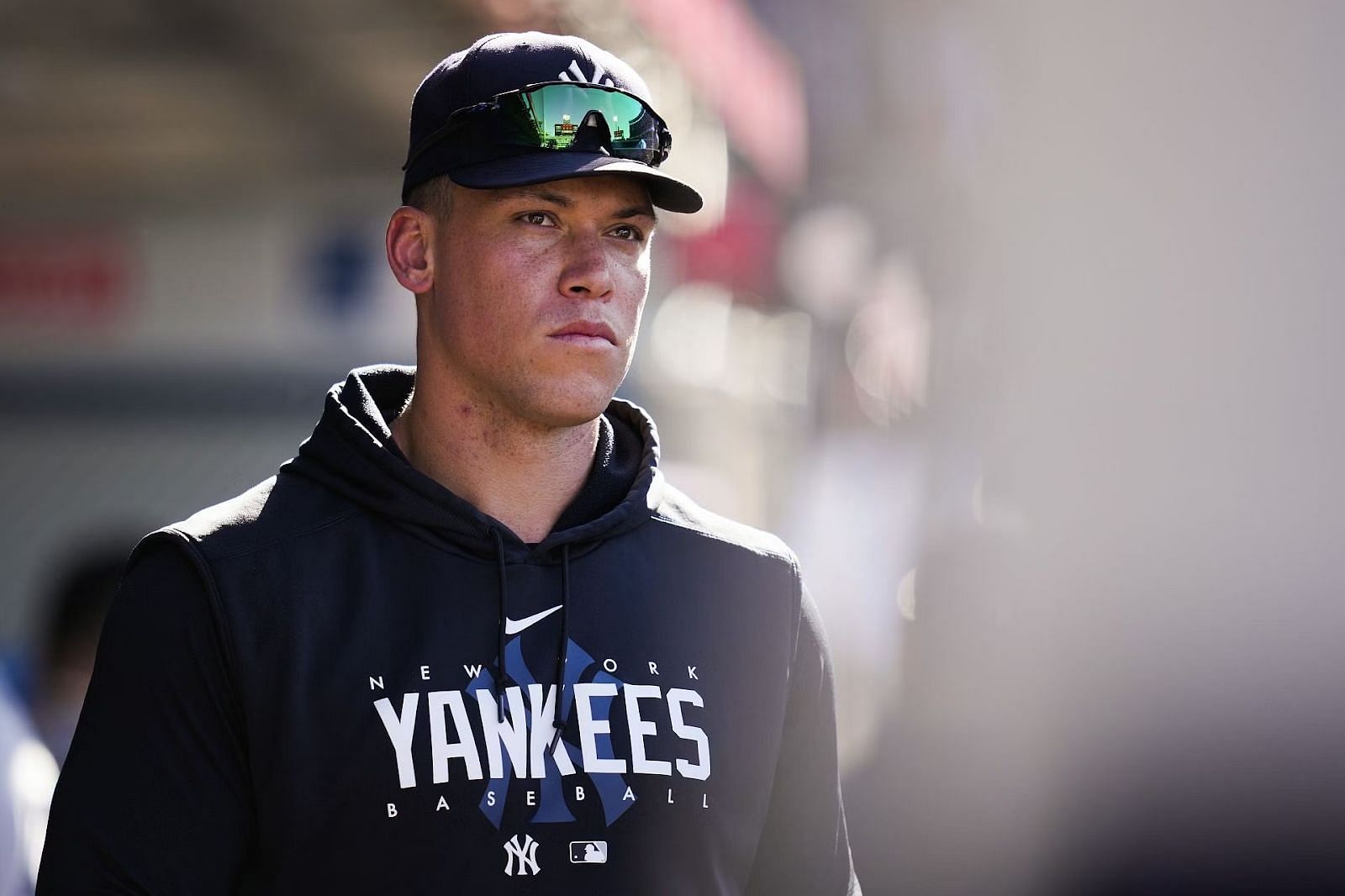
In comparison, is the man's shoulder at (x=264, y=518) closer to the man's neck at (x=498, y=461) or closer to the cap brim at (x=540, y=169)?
the man's neck at (x=498, y=461)

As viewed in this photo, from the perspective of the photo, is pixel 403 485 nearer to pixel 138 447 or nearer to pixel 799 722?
pixel 799 722

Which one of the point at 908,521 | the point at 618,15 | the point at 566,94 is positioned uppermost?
the point at 618,15

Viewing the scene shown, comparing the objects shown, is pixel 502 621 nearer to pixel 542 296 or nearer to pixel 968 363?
pixel 542 296

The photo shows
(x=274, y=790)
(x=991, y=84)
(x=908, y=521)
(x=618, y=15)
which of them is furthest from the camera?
(x=908, y=521)

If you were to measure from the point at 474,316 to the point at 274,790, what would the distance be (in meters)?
0.72

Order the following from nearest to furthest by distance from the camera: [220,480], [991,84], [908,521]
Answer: [220,480], [991,84], [908,521]

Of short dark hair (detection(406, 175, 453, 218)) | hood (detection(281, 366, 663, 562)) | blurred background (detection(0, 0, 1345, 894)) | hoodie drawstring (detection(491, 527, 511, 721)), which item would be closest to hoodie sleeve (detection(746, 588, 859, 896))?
hood (detection(281, 366, 663, 562))

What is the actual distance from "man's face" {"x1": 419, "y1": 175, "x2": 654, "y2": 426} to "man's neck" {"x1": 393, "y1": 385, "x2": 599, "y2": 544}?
0.03 metres

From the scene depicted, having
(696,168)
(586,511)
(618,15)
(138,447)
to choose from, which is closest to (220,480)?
(138,447)

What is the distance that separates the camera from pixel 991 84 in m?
11.0

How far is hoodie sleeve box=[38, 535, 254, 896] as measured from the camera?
1.83 meters

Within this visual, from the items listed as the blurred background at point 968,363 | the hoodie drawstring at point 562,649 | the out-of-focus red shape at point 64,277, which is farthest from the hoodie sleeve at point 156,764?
the out-of-focus red shape at point 64,277

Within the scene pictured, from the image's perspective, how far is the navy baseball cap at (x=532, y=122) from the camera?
214 centimetres

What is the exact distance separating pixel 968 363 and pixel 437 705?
801 cm
